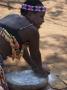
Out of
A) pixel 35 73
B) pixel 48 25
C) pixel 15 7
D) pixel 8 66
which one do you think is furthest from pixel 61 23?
pixel 35 73

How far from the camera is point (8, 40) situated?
3225mm

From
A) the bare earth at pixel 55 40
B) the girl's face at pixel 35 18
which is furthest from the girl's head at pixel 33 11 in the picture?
the bare earth at pixel 55 40

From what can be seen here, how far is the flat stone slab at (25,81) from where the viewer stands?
3.68 metres

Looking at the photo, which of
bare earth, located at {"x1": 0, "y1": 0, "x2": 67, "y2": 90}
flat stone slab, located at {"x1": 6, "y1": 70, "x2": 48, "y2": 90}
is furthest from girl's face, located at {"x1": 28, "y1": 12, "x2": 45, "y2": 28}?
bare earth, located at {"x1": 0, "y1": 0, "x2": 67, "y2": 90}

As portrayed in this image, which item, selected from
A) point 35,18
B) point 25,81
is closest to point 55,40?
point 25,81

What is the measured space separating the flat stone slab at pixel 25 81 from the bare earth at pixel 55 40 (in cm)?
31

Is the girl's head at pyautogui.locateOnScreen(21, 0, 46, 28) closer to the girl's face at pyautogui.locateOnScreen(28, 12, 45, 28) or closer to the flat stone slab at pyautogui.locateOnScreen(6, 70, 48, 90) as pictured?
the girl's face at pyautogui.locateOnScreen(28, 12, 45, 28)

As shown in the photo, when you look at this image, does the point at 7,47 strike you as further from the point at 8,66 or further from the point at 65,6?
the point at 65,6

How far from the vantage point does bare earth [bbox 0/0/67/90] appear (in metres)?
4.62

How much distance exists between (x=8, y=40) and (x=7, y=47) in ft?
0.22

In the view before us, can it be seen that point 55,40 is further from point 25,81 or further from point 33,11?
point 33,11

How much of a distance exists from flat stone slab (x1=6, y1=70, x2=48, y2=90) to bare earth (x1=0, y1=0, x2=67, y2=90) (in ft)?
1.00

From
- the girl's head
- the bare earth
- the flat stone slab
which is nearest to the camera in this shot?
the girl's head

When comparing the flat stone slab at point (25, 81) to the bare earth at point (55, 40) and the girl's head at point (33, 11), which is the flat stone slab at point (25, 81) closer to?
the bare earth at point (55, 40)
